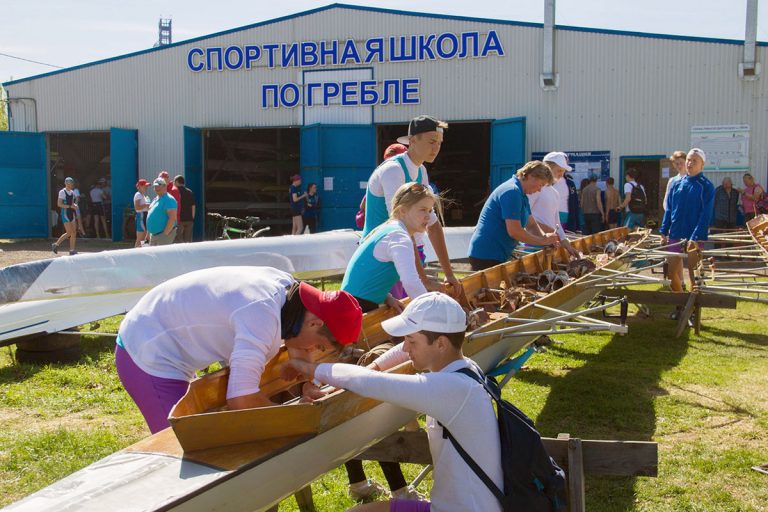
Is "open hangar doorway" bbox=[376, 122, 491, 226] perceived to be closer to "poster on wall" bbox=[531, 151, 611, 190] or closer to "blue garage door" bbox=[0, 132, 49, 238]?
"poster on wall" bbox=[531, 151, 611, 190]

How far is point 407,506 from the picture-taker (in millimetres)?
2639

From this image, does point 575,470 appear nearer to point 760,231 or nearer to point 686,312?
point 686,312

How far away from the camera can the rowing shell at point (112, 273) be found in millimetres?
6820

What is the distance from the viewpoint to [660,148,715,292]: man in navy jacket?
8.40m

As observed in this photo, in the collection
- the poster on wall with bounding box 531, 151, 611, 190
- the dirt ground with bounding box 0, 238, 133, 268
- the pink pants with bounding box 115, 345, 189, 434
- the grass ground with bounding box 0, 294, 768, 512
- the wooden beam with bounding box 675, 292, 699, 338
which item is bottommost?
the grass ground with bounding box 0, 294, 768, 512

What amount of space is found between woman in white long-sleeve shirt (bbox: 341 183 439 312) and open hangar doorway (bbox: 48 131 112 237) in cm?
1936

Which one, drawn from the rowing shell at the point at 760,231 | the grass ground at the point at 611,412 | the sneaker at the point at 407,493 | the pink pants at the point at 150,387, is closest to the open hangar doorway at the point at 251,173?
the rowing shell at the point at 760,231

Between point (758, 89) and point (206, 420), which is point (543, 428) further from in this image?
point (758, 89)

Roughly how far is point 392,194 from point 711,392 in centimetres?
308

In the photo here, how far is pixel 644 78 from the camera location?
1664cm

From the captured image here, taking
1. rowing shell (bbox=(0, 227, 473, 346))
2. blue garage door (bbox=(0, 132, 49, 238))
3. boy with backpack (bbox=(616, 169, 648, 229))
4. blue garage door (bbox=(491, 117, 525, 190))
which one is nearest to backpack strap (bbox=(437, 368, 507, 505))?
rowing shell (bbox=(0, 227, 473, 346))

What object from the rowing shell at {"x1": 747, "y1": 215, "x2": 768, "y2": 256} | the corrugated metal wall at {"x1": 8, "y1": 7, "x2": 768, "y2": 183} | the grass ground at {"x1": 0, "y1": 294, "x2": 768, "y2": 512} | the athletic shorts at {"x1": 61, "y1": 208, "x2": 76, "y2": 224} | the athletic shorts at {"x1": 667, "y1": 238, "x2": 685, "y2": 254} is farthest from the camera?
the corrugated metal wall at {"x1": 8, "y1": 7, "x2": 768, "y2": 183}

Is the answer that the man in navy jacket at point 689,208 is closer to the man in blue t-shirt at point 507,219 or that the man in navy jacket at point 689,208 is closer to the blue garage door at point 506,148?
the man in blue t-shirt at point 507,219

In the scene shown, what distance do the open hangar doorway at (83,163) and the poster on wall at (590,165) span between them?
13.1 metres
